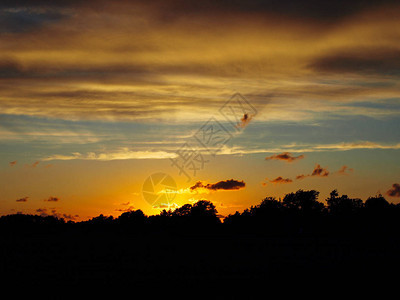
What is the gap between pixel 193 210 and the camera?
652ft

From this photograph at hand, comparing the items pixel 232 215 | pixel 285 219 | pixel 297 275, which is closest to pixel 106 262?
pixel 297 275

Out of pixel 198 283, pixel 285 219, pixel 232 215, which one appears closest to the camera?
pixel 198 283

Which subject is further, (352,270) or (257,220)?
(257,220)

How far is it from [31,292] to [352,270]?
30.4 meters

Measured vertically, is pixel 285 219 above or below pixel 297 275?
above

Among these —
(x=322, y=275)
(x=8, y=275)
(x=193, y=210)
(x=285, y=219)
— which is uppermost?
(x=193, y=210)

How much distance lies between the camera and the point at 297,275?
46.3 metres

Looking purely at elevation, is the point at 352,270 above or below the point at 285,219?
below

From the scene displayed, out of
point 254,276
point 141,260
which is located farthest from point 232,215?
point 254,276

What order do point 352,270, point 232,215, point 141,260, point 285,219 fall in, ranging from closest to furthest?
1. point 352,270
2. point 141,260
3. point 285,219
4. point 232,215

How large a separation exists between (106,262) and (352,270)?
26.3 metres

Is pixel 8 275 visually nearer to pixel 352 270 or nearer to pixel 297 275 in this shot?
pixel 297 275

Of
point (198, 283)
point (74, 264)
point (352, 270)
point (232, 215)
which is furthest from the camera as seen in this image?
point (232, 215)

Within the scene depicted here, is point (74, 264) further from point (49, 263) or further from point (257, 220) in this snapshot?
point (257, 220)
